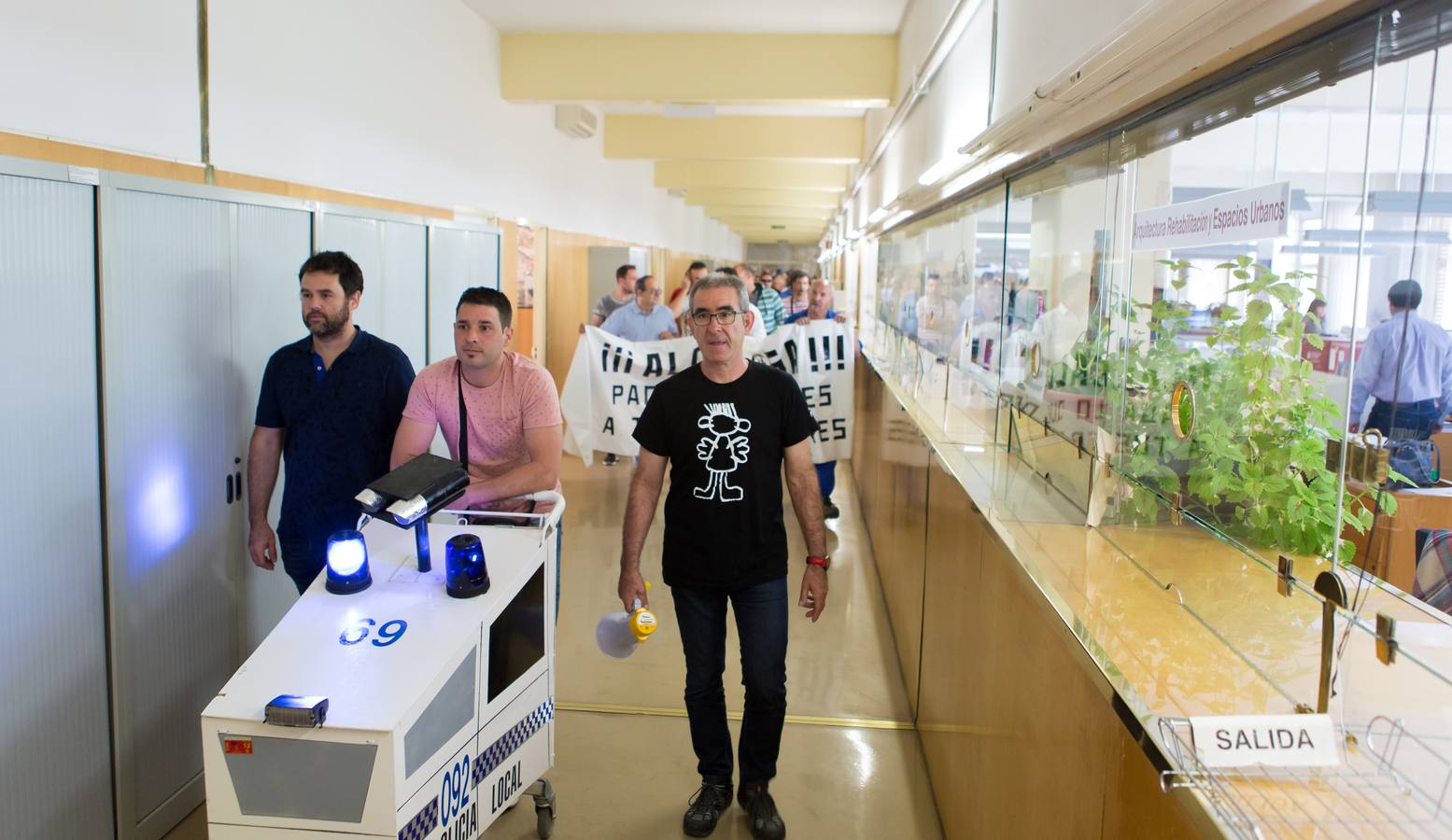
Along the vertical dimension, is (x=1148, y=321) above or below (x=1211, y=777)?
above

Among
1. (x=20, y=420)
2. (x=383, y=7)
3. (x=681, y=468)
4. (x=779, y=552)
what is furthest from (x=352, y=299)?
(x=383, y=7)

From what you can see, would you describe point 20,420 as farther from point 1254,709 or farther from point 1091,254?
point 1091,254

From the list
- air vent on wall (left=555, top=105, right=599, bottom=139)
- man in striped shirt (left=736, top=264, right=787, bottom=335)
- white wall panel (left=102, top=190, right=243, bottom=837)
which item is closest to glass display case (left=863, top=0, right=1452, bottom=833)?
white wall panel (left=102, top=190, right=243, bottom=837)

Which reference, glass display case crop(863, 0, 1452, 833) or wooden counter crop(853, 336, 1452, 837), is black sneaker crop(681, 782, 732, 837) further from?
glass display case crop(863, 0, 1452, 833)

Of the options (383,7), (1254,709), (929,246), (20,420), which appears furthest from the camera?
(929,246)

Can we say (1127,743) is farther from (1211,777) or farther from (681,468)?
(681,468)

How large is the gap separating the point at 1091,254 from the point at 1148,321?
62 cm

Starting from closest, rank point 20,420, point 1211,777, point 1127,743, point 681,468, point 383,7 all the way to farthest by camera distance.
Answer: point 1211,777
point 1127,743
point 20,420
point 681,468
point 383,7

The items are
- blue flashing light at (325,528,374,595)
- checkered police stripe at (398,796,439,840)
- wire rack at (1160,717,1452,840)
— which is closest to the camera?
wire rack at (1160,717,1452,840)

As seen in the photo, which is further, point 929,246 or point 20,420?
point 929,246

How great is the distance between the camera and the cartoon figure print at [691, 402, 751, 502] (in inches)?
112

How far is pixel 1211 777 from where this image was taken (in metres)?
1.24

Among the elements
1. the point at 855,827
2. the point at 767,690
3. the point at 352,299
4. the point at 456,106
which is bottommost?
the point at 855,827

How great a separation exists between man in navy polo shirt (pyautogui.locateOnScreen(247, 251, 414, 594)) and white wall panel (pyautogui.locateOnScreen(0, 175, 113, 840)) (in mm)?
567
